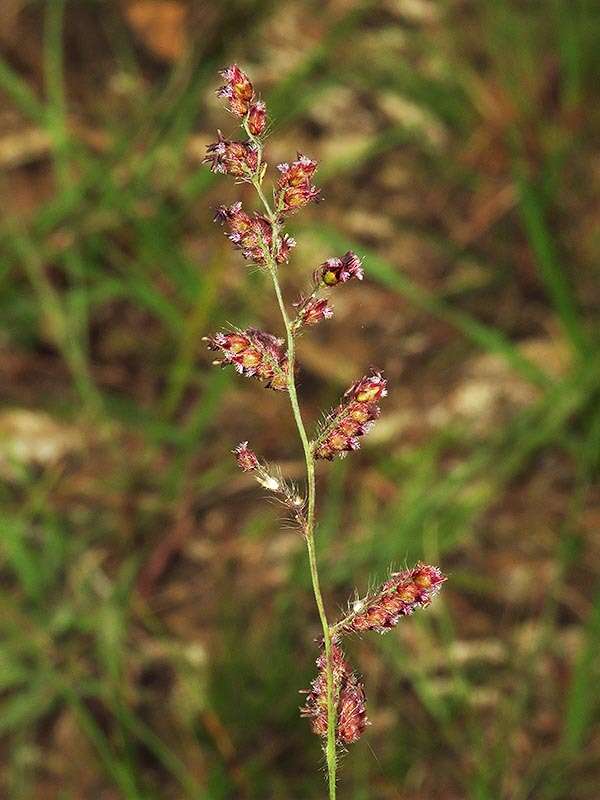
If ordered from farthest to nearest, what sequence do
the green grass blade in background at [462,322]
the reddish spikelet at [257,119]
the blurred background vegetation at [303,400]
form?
the green grass blade in background at [462,322], the blurred background vegetation at [303,400], the reddish spikelet at [257,119]

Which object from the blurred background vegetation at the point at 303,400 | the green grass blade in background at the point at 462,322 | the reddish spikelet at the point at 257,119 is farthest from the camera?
the green grass blade in background at the point at 462,322

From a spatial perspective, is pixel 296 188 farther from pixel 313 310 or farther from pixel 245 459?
pixel 245 459

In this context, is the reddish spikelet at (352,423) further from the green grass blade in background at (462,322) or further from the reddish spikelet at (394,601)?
the green grass blade in background at (462,322)

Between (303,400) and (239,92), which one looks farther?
(303,400)

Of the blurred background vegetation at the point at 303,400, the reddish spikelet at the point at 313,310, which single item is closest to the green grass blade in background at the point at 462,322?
the blurred background vegetation at the point at 303,400

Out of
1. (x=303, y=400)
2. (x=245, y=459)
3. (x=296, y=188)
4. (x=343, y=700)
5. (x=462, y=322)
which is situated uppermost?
(x=303, y=400)

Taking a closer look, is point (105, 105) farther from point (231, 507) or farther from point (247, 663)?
point (247, 663)

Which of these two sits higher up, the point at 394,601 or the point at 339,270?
the point at 339,270

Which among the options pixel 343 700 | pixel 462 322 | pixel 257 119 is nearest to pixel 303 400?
pixel 462 322
